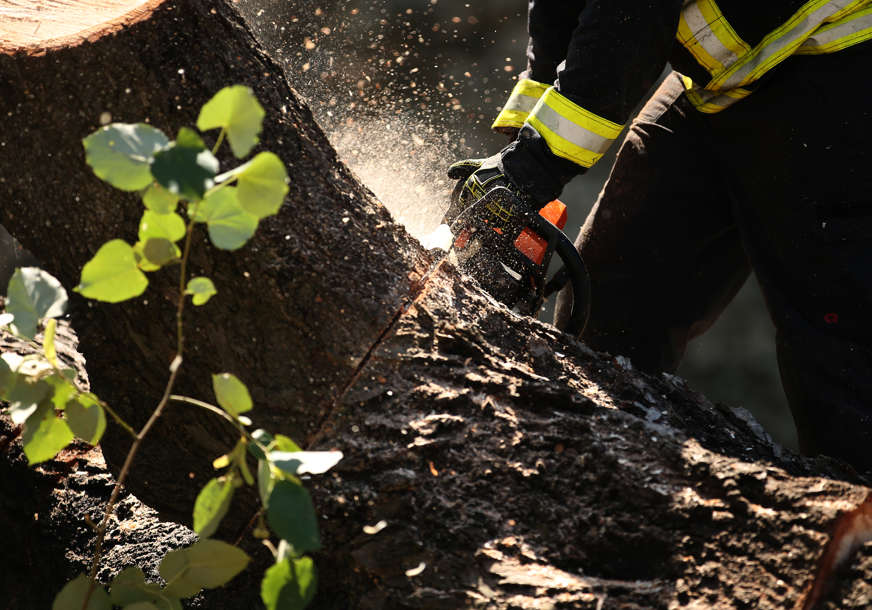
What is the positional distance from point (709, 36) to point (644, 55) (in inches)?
6.1

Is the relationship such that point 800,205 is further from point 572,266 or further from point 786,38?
point 572,266

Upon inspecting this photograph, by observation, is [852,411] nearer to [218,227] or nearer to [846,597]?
[846,597]

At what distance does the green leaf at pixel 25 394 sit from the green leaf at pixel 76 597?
0.21 meters

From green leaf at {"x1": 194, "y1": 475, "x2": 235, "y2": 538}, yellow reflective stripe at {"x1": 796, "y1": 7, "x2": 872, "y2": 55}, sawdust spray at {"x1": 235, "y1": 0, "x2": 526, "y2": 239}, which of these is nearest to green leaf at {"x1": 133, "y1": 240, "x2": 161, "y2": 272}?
green leaf at {"x1": 194, "y1": 475, "x2": 235, "y2": 538}

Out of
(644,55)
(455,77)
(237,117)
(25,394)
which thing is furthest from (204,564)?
(455,77)

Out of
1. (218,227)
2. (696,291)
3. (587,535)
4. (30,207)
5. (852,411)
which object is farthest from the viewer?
(696,291)

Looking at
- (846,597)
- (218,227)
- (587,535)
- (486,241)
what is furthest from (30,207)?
(846,597)

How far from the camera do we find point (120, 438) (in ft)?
3.71

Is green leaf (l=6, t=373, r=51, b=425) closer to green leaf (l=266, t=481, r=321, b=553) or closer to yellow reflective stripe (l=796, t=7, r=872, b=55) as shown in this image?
green leaf (l=266, t=481, r=321, b=553)

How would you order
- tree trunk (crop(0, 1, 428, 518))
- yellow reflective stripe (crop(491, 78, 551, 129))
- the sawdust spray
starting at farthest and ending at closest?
the sawdust spray → yellow reflective stripe (crop(491, 78, 551, 129)) → tree trunk (crop(0, 1, 428, 518))

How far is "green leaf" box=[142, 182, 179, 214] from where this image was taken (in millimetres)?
611

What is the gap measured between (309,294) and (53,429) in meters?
0.37

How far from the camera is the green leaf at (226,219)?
0.61 m

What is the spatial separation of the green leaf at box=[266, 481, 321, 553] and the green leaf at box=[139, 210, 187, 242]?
0.27 m
